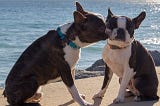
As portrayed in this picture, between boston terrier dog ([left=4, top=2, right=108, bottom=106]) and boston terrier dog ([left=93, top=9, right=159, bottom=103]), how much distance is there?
191 millimetres

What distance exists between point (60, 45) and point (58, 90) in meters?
1.56

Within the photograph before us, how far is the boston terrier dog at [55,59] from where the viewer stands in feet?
24.1

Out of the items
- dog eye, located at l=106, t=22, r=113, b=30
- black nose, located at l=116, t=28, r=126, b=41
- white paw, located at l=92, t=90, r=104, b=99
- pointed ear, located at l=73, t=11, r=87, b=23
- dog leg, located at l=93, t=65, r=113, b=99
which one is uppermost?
pointed ear, located at l=73, t=11, r=87, b=23

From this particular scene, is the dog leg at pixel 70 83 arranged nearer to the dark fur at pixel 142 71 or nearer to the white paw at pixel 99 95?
the white paw at pixel 99 95

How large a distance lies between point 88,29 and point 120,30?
0.43 meters

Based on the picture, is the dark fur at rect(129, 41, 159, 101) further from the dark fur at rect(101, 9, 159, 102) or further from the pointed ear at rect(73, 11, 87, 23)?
the pointed ear at rect(73, 11, 87, 23)

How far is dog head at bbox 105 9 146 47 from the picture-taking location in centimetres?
728

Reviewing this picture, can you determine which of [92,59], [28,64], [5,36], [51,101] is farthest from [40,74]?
[5,36]

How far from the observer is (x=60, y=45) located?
293 inches

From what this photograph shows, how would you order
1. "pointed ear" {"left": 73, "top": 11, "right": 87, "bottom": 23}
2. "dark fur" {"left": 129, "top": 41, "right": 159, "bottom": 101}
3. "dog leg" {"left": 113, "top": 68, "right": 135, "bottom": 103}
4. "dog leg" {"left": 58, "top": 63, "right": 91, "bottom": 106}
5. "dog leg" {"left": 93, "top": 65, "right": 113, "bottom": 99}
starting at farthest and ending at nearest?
"dog leg" {"left": 93, "top": 65, "right": 113, "bottom": 99}
"dark fur" {"left": 129, "top": 41, "right": 159, "bottom": 101}
"dog leg" {"left": 113, "top": 68, "right": 135, "bottom": 103}
"dog leg" {"left": 58, "top": 63, "right": 91, "bottom": 106}
"pointed ear" {"left": 73, "top": 11, "right": 87, "bottom": 23}

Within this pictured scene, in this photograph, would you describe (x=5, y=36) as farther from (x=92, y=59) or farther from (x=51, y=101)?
(x=51, y=101)

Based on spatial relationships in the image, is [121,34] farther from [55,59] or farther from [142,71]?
[55,59]

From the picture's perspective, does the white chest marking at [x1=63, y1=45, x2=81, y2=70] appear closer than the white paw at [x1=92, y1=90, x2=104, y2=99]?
Yes

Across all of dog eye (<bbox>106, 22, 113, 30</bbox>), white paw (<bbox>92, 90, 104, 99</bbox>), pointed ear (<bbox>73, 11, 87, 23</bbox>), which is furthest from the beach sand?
pointed ear (<bbox>73, 11, 87, 23</bbox>)
